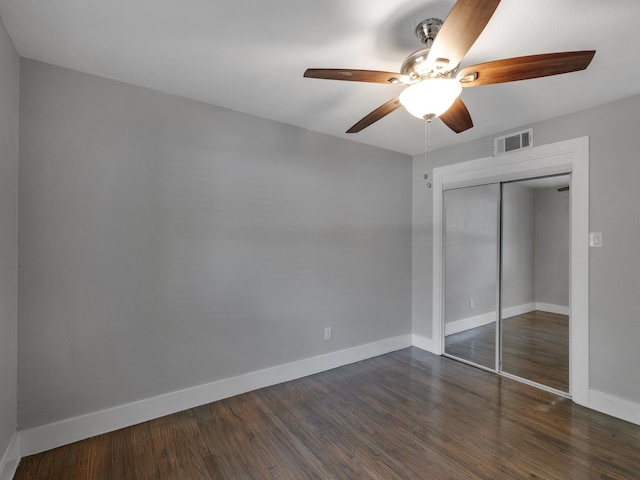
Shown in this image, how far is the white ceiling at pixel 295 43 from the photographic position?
4.79 ft

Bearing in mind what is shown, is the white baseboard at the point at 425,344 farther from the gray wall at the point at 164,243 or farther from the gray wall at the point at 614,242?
the gray wall at the point at 614,242

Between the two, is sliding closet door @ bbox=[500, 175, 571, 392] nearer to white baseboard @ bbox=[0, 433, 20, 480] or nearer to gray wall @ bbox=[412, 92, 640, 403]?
gray wall @ bbox=[412, 92, 640, 403]

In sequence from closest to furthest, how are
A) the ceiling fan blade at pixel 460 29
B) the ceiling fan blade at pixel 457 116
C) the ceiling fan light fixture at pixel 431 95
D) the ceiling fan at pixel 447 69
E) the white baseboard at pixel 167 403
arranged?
the ceiling fan blade at pixel 460 29 < the ceiling fan at pixel 447 69 < the ceiling fan light fixture at pixel 431 95 < the ceiling fan blade at pixel 457 116 < the white baseboard at pixel 167 403

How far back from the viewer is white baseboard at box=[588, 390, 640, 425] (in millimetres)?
2221

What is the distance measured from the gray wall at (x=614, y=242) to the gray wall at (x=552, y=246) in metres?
0.29

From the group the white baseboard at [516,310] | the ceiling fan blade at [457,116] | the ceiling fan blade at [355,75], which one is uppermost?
the ceiling fan blade at [355,75]

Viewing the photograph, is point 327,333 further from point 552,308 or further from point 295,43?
point 295,43

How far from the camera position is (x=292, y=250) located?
2.91 metres

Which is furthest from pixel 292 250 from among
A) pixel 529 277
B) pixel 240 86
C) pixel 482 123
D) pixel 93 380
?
pixel 529 277

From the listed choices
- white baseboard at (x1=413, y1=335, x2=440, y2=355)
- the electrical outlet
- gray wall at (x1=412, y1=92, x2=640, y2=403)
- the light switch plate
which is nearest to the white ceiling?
gray wall at (x1=412, y1=92, x2=640, y2=403)

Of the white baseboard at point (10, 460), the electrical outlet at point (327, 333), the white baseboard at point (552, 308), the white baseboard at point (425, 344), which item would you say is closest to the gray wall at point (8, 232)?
the white baseboard at point (10, 460)

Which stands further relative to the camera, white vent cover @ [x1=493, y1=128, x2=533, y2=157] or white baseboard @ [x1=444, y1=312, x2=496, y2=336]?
white baseboard @ [x1=444, y1=312, x2=496, y2=336]

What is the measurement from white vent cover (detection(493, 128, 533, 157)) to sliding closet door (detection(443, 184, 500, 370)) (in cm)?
36

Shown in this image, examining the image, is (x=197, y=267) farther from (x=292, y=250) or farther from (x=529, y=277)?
(x=529, y=277)
